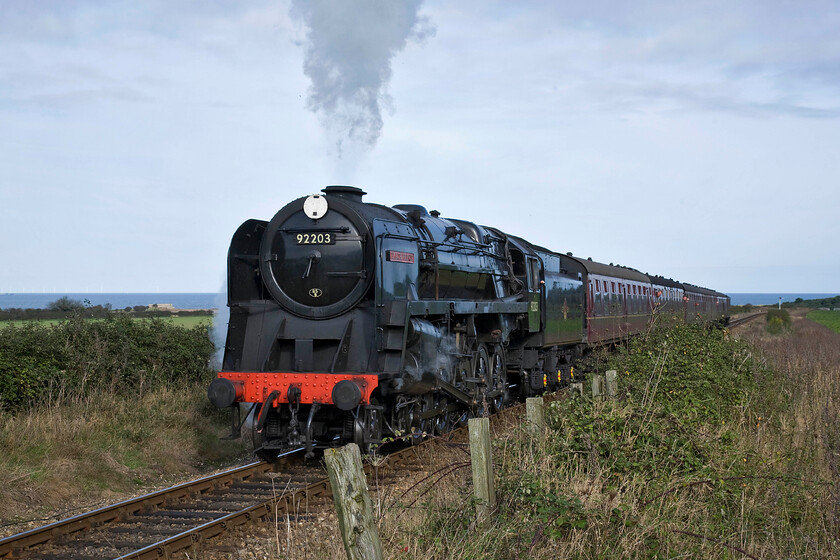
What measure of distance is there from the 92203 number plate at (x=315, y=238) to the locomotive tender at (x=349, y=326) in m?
0.01

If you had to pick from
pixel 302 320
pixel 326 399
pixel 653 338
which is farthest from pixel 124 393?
pixel 653 338

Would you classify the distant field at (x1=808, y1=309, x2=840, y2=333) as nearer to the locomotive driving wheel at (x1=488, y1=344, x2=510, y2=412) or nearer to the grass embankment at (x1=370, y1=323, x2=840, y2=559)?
the locomotive driving wheel at (x1=488, y1=344, x2=510, y2=412)

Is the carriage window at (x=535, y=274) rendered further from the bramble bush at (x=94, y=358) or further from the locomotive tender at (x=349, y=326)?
the bramble bush at (x=94, y=358)

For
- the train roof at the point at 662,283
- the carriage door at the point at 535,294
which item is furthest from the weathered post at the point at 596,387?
the train roof at the point at 662,283

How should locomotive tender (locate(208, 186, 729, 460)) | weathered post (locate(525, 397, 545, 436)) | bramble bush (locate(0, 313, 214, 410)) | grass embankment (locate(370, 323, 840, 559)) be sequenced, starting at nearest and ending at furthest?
1. grass embankment (locate(370, 323, 840, 559))
2. weathered post (locate(525, 397, 545, 436))
3. locomotive tender (locate(208, 186, 729, 460))
4. bramble bush (locate(0, 313, 214, 410))

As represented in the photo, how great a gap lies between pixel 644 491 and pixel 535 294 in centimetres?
780

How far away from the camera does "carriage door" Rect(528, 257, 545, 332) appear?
13.1 meters

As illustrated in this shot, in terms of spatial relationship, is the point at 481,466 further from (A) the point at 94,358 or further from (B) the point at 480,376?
(A) the point at 94,358

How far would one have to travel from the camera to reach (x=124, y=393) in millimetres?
10859

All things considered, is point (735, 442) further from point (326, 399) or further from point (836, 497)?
point (326, 399)

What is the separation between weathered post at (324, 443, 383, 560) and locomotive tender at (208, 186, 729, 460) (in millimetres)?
3756

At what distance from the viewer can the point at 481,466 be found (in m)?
5.07

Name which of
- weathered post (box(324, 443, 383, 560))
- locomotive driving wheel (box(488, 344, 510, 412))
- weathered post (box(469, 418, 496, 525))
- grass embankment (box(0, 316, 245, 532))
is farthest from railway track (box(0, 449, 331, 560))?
locomotive driving wheel (box(488, 344, 510, 412))

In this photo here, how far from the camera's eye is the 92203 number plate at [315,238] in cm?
898
